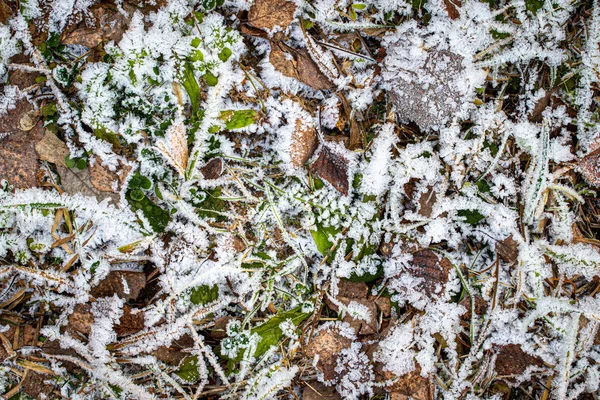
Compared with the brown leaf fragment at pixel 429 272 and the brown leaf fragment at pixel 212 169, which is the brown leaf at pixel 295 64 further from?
the brown leaf fragment at pixel 429 272

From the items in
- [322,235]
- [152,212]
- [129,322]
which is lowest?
[129,322]

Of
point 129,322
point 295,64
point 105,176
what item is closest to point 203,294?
point 129,322

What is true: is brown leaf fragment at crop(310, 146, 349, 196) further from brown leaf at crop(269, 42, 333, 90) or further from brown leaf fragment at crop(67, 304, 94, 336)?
brown leaf fragment at crop(67, 304, 94, 336)

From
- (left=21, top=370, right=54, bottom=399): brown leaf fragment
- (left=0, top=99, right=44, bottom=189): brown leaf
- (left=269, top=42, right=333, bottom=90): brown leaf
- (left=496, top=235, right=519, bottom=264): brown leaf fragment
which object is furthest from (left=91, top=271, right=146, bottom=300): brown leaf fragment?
(left=496, top=235, right=519, bottom=264): brown leaf fragment

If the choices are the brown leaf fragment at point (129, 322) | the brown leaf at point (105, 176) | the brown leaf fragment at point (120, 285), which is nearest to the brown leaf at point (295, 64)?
the brown leaf at point (105, 176)

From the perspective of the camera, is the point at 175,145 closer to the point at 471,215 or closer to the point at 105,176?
the point at 105,176

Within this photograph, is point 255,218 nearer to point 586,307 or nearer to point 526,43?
point 526,43
